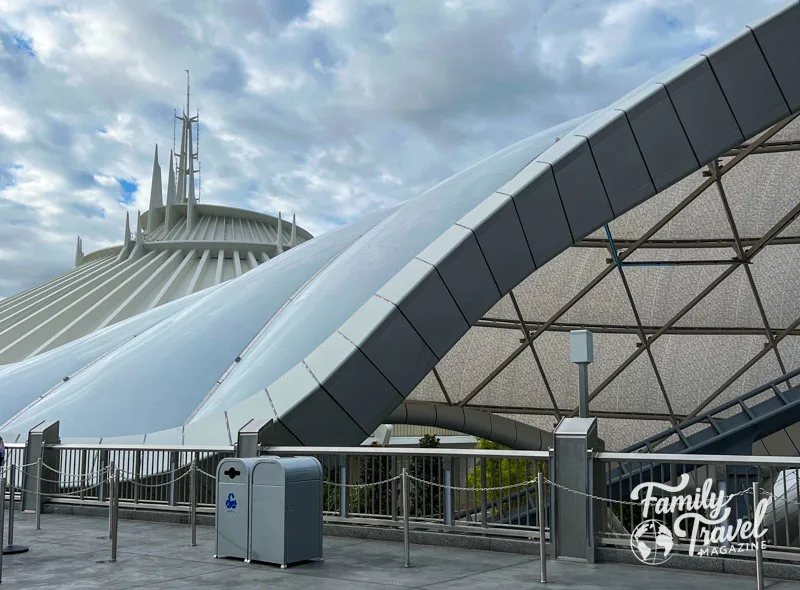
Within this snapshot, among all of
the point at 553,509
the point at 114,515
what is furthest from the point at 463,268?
the point at 114,515

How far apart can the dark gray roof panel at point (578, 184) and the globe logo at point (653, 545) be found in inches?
382

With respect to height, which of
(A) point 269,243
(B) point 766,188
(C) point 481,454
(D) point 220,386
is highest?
Answer: (A) point 269,243

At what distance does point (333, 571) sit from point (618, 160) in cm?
1261

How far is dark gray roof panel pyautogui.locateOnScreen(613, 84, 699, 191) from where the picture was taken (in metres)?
18.7

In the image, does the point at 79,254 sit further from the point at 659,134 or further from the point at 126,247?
the point at 659,134

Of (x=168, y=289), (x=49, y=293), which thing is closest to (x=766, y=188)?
(x=168, y=289)

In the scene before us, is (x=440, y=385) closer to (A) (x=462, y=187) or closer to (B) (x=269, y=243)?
(A) (x=462, y=187)

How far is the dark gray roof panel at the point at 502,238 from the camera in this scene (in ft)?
58.7

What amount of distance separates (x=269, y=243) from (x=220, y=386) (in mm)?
44551

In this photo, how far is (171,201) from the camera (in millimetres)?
71438

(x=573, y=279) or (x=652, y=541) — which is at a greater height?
(x=573, y=279)

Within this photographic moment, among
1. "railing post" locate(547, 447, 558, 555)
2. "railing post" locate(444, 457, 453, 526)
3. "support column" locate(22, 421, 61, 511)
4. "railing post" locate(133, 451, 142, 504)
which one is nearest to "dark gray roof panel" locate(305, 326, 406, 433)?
"railing post" locate(133, 451, 142, 504)

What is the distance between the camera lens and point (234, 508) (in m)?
11.7

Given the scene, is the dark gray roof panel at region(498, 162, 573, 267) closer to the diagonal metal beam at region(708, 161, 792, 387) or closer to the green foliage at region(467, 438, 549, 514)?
the green foliage at region(467, 438, 549, 514)
